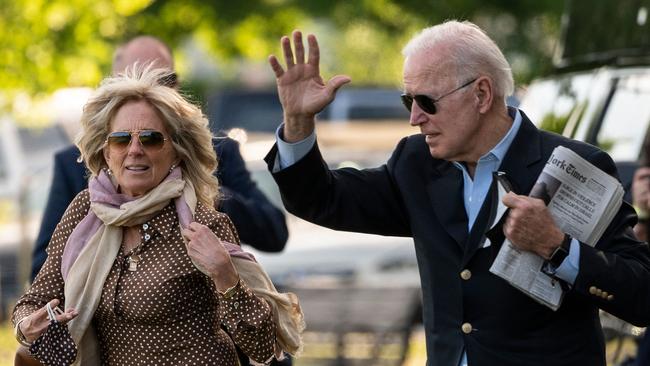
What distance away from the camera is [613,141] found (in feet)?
23.3

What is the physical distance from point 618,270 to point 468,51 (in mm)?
805

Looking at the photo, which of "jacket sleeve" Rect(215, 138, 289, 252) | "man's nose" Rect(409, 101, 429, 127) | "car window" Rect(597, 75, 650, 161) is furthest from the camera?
"car window" Rect(597, 75, 650, 161)

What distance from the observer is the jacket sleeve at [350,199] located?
477 cm

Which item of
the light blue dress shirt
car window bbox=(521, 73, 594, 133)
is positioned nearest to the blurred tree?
car window bbox=(521, 73, 594, 133)

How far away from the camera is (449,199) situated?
185 inches

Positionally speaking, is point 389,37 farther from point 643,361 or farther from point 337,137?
point 643,361

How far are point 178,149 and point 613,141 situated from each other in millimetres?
2919

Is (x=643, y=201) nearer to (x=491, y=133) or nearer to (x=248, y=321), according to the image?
(x=491, y=133)

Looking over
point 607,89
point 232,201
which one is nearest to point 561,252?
point 232,201

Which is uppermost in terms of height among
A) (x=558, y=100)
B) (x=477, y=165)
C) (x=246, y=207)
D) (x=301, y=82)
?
(x=301, y=82)

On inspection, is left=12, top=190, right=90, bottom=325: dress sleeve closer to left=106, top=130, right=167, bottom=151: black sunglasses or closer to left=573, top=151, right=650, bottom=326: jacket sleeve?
left=106, top=130, right=167, bottom=151: black sunglasses

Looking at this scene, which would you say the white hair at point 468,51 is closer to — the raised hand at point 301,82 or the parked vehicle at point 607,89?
the raised hand at point 301,82

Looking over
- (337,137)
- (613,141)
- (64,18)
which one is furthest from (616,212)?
A: (337,137)

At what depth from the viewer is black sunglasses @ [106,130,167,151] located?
4699 millimetres
